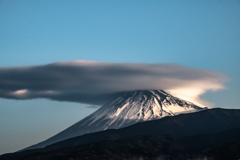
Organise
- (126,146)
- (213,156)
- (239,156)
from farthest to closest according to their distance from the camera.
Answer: (126,146) → (213,156) → (239,156)

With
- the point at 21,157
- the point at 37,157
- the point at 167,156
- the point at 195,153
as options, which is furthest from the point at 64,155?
the point at 195,153

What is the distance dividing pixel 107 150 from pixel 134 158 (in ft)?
54.0

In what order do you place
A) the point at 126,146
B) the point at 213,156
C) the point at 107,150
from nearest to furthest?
the point at 213,156
the point at 107,150
the point at 126,146

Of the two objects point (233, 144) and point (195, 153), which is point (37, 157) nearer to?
point (195, 153)

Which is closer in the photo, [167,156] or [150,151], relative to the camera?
[167,156]

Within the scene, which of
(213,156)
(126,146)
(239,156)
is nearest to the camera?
(239,156)

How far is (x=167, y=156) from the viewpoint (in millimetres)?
166125

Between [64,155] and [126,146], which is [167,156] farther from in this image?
[64,155]

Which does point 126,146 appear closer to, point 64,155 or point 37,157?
point 64,155

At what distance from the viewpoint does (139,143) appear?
651 ft

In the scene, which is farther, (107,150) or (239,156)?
(107,150)

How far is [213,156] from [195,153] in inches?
445

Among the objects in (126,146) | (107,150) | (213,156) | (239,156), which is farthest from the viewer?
(126,146)

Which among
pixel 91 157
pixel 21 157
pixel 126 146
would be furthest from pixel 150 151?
pixel 21 157
